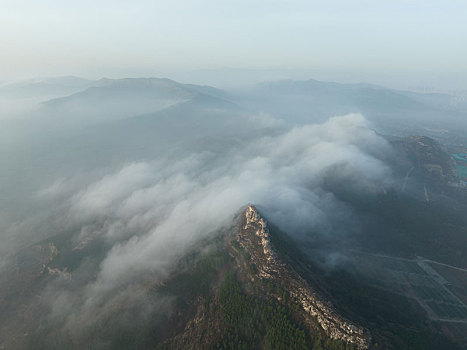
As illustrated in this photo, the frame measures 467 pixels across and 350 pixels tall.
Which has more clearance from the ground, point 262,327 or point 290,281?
point 290,281

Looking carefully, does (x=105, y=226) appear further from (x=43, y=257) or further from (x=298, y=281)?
(x=298, y=281)

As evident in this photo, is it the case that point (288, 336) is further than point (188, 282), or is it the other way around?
point (188, 282)

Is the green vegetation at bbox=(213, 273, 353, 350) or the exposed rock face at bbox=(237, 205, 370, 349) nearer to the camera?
the exposed rock face at bbox=(237, 205, 370, 349)

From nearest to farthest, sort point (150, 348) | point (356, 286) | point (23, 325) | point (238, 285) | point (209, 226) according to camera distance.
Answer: point (150, 348), point (238, 285), point (23, 325), point (356, 286), point (209, 226)

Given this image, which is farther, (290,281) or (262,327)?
(290,281)

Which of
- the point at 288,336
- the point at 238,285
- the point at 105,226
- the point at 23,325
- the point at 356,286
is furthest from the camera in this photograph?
the point at 105,226

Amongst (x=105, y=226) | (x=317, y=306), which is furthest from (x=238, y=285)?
(x=105, y=226)

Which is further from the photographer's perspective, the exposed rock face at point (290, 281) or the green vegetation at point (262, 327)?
the green vegetation at point (262, 327)

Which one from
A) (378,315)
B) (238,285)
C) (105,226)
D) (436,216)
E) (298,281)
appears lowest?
(105,226)
